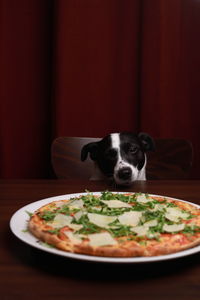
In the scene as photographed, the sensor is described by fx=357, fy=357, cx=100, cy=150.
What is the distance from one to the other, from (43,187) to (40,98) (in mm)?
1509

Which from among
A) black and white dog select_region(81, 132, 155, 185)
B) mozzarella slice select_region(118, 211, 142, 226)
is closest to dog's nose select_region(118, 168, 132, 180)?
black and white dog select_region(81, 132, 155, 185)

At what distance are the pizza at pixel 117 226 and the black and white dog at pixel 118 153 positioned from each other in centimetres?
118

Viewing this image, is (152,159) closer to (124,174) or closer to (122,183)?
(124,174)

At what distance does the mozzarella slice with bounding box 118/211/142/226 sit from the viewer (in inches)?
27.4

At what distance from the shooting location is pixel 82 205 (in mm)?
822

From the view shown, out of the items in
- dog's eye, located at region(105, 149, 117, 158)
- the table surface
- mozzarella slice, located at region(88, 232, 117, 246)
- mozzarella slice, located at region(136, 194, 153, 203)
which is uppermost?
mozzarella slice, located at region(88, 232, 117, 246)

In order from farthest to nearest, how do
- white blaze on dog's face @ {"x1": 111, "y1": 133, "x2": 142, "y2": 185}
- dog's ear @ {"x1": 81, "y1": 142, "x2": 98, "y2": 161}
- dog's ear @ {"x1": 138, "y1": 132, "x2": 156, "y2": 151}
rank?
dog's ear @ {"x1": 138, "y1": 132, "x2": 156, "y2": 151} < dog's ear @ {"x1": 81, "y1": 142, "x2": 98, "y2": 161} < white blaze on dog's face @ {"x1": 111, "y1": 133, "x2": 142, "y2": 185}

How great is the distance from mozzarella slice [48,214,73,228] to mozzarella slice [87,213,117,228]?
0.04 metres

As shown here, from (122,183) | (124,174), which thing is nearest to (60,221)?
(122,183)

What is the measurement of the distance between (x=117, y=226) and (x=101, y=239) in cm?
7

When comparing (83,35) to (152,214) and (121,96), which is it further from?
(152,214)

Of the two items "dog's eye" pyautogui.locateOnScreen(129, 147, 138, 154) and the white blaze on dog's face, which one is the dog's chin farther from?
"dog's eye" pyautogui.locateOnScreen(129, 147, 138, 154)

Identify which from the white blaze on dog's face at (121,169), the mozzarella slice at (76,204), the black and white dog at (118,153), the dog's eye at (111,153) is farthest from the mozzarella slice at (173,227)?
the dog's eye at (111,153)

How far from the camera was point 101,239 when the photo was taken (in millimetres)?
604
